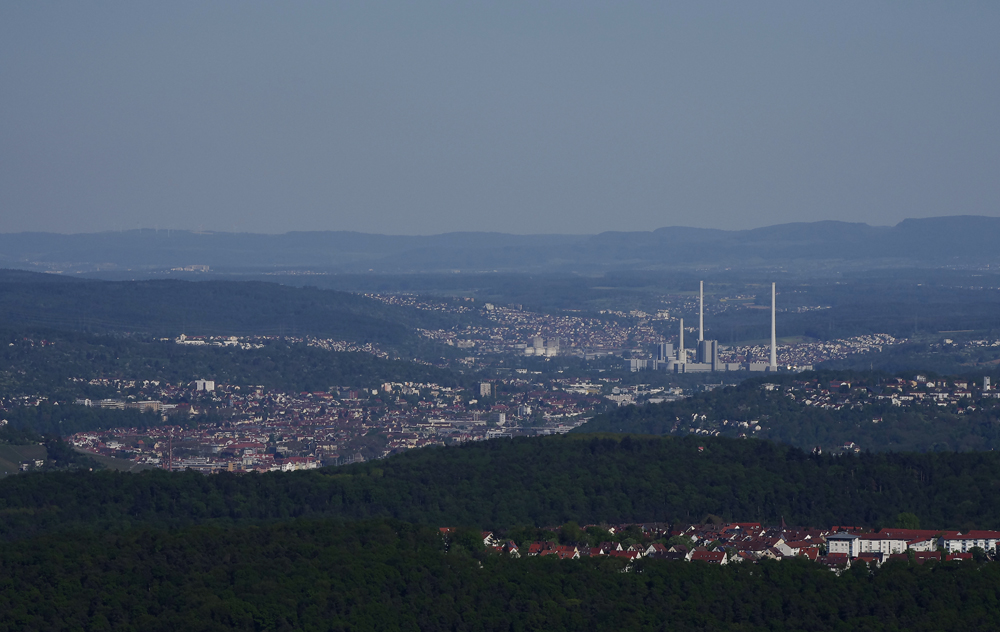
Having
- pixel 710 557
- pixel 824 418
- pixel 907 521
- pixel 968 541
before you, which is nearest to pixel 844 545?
pixel 968 541

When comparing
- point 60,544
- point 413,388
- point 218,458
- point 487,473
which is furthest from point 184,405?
point 60,544

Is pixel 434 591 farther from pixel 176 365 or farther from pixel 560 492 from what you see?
pixel 176 365

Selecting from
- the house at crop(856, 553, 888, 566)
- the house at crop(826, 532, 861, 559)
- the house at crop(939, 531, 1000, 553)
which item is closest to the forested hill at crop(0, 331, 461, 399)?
the house at crop(826, 532, 861, 559)

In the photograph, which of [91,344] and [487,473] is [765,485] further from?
[91,344]

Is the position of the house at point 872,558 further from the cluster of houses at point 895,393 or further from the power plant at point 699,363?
the power plant at point 699,363

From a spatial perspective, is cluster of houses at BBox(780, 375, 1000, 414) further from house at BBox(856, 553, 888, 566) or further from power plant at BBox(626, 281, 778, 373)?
house at BBox(856, 553, 888, 566)
